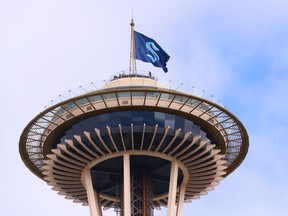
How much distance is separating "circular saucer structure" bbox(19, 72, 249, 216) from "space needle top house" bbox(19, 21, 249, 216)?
0.33 ft

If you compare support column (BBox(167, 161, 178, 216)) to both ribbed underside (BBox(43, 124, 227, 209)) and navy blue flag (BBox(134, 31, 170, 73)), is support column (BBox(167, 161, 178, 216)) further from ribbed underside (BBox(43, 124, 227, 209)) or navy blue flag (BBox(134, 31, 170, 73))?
navy blue flag (BBox(134, 31, 170, 73))

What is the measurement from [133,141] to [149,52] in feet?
39.3

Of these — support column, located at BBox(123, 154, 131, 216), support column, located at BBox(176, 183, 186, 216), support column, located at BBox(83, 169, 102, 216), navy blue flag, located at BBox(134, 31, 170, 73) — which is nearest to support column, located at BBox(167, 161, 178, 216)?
support column, located at BBox(176, 183, 186, 216)

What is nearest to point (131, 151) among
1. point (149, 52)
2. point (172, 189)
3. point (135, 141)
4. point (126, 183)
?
point (135, 141)

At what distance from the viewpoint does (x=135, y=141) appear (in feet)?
258

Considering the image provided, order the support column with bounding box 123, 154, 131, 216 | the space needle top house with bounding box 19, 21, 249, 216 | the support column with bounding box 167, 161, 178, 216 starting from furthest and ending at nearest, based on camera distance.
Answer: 1. the support column with bounding box 167, 161, 178, 216
2. the support column with bounding box 123, 154, 131, 216
3. the space needle top house with bounding box 19, 21, 249, 216

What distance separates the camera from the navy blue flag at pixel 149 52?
3349 inches

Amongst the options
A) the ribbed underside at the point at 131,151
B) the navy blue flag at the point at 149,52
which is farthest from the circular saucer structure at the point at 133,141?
the navy blue flag at the point at 149,52

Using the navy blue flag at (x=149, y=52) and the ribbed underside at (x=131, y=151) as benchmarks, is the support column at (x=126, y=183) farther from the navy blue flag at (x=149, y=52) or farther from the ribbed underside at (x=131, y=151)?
the navy blue flag at (x=149, y=52)

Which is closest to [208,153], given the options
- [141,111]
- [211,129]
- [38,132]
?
[211,129]

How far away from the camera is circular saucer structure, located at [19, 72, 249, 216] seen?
3051 inches

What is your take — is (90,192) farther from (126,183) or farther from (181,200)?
(181,200)

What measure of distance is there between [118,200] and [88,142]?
32.1 ft

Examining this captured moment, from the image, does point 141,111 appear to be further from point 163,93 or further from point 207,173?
point 207,173
